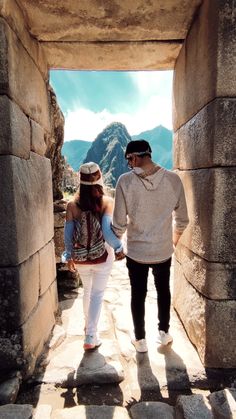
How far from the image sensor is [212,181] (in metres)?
2.54

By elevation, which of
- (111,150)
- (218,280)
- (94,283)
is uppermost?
(111,150)

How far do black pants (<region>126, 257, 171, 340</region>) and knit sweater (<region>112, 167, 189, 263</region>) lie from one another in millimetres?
91

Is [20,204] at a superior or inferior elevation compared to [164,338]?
superior

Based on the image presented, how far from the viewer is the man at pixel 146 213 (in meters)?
2.66

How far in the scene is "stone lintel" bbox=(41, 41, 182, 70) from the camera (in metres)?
3.31

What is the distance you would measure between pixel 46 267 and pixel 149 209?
1.34 meters

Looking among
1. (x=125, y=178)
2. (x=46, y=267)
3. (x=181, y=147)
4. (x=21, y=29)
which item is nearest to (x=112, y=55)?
(x=21, y=29)

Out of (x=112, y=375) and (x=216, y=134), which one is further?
(x=112, y=375)

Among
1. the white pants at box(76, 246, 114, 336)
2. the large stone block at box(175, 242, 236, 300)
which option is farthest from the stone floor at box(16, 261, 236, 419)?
the large stone block at box(175, 242, 236, 300)

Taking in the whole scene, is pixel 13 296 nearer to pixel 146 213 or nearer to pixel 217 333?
pixel 146 213

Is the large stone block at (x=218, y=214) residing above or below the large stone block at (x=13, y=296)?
above

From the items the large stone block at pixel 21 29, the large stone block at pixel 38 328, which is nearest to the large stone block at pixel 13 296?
the large stone block at pixel 38 328

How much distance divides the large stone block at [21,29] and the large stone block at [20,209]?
3.21ft

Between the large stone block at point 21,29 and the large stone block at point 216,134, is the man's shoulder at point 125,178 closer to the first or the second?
the large stone block at point 216,134
